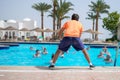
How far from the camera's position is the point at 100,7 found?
51.4 meters

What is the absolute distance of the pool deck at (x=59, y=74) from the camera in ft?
18.5

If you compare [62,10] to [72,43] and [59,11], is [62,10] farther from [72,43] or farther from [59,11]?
[72,43]

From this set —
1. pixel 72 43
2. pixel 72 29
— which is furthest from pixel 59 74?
pixel 72 29

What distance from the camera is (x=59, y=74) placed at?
5984 mm

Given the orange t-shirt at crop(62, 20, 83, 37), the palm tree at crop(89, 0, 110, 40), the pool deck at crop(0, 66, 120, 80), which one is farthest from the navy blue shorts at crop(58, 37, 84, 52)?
the palm tree at crop(89, 0, 110, 40)

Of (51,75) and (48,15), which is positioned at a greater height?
(48,15)

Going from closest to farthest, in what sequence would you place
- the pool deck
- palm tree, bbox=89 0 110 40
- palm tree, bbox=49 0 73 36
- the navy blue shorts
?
the pool deck → the navy blue shorts → palm tree, bbox=49 0 73 36 → palm tree, bbox=89 0 110 40

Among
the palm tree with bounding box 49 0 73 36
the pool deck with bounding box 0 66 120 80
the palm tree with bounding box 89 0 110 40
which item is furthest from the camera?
the palm tree with bounding box 89 0 110 40

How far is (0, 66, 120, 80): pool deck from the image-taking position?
5645 mm

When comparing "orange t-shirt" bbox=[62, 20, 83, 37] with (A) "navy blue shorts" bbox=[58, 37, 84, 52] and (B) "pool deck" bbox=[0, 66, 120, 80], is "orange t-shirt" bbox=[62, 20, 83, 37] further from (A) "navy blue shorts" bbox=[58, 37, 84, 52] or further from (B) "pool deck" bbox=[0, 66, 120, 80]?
(B) "pool deck" bbox=[0, 66, 120, 80]

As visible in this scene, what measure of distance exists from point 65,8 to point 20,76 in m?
44.5

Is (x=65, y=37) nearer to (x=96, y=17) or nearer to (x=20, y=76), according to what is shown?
(x=20, y=76)

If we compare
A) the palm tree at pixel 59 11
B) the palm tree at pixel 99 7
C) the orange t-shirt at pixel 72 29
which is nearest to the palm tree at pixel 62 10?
the palm tree at pixel 59 11

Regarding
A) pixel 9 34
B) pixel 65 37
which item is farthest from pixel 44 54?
pixel 9 34
